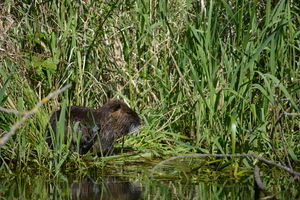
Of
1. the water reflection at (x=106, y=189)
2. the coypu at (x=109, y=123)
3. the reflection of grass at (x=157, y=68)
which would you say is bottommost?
the water reflection at (x=106, y=189)

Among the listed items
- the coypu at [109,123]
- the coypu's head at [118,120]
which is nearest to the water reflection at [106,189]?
the coypu at [109,123]

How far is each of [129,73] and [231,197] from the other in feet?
7.72

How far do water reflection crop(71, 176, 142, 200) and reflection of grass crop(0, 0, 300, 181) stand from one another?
1.63 feet

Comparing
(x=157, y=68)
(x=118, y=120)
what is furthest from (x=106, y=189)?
(x=157, y=68)

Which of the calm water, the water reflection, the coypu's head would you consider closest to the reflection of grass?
the coypu's head

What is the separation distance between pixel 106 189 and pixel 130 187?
162 mm

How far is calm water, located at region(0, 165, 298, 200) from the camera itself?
9.59 feet

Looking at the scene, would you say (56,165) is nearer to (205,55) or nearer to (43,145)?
(43,145)

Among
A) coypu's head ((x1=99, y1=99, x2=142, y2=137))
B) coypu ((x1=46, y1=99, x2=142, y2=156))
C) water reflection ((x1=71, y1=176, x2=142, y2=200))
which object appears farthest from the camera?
coypu's head ((x1=99, y1=99, x2=142, y2=137))

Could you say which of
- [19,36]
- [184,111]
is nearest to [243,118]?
[184,111]

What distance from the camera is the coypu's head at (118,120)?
15.3 feet

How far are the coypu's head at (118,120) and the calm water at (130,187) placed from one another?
0.94 m

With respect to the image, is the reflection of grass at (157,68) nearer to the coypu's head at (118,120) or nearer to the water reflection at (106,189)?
the coypu's head at (118,120)

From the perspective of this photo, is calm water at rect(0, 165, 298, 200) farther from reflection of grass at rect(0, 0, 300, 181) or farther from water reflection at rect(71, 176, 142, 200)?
reflection of grass at rect(0, 0, 300, 181)
